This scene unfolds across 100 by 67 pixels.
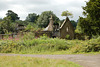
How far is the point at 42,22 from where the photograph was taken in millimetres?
79062

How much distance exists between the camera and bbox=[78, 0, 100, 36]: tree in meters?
24.3

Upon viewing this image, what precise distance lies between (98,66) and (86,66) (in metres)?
0.55

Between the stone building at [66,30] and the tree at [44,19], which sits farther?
the tree at [44,19]

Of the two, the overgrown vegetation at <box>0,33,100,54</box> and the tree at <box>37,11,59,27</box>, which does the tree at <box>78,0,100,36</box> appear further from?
the tree at <box>37,11,59,27</box>

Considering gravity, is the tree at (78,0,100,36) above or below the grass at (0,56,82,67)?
above

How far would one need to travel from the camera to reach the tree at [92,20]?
2433 cm

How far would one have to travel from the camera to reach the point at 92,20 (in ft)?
83.6

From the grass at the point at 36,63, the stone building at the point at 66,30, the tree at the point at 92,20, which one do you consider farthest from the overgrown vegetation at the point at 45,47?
the stone building at the point at 66,30

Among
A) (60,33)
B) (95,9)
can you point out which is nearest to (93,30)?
(95,9)

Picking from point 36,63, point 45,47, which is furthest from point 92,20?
point 36,63

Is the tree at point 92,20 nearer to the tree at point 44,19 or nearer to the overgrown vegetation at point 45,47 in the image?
the overgrown vegetation at point 45,47

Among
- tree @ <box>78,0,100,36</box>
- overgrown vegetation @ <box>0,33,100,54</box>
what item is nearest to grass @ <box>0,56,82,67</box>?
overgrown vegetation @ <box>0,33,100,54</box>

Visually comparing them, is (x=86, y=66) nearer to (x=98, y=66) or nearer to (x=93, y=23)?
(x=98, y=66)

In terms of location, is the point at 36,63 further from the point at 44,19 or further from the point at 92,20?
the point at 44,19
